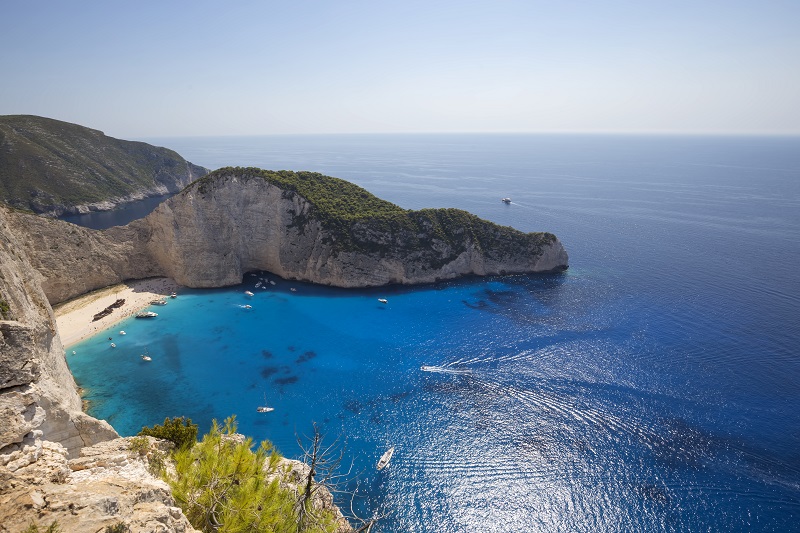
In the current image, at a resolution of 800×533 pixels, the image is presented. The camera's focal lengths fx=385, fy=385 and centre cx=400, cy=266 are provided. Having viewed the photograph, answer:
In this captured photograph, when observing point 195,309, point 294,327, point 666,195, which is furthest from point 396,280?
point 666,195

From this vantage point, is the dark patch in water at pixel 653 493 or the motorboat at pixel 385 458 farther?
the motorboat at pixel 385 458

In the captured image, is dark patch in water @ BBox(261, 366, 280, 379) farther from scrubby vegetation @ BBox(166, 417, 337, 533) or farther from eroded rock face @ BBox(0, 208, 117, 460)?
scrubby vegetation @ BBox(166, 417, 337, 533)

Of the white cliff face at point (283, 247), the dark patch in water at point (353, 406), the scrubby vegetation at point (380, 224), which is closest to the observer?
the dark patch in water at point (353, 406)

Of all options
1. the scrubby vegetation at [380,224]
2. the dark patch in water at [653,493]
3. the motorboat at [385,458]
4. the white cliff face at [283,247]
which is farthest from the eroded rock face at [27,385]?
the scrubby vegetation at [380,224]

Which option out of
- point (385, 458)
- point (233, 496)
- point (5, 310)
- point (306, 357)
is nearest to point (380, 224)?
point (306, 357)

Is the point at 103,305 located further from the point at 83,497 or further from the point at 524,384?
the point at 524,384

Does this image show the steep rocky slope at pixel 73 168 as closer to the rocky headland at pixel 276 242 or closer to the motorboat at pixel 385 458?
the rocky headland at pixel 276 242
